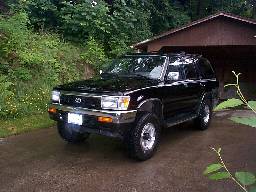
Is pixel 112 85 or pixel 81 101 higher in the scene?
pixel 112 85

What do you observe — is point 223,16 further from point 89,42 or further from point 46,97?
point 46,97

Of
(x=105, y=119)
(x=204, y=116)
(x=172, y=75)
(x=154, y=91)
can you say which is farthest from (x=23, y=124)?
(x=204, y=116)

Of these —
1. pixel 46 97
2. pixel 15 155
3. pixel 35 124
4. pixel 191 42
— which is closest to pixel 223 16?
pixel 191 42

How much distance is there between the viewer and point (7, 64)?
1101 centimetres

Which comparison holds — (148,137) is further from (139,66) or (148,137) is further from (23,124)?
(23,124)

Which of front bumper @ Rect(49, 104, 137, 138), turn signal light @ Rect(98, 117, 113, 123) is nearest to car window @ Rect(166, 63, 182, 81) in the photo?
front bumper @ Rect(49, 104, 137, 138)

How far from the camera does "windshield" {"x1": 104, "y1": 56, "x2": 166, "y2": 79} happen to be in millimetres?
7574

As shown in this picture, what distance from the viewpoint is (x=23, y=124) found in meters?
9.27

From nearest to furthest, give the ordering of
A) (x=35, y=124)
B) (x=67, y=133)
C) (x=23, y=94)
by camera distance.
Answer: (x=67, y=133)
(x=35, y=124)
(x=23, y=94)

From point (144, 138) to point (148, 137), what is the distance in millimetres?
114

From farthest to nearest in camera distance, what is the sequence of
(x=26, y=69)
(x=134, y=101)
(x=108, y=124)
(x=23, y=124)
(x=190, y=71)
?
(x=26, y=69), (x=23, y=124), (x=190, y=71), (x=134, y=101), (x=108, y=124)

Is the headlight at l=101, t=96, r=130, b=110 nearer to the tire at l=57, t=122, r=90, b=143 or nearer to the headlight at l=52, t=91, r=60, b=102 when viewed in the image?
the headlight at l=52, t=91, r=60, b=102

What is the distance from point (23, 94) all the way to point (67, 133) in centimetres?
372

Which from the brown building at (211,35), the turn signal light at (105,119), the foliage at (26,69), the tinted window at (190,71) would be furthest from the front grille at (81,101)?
the brown building at (211,35)
